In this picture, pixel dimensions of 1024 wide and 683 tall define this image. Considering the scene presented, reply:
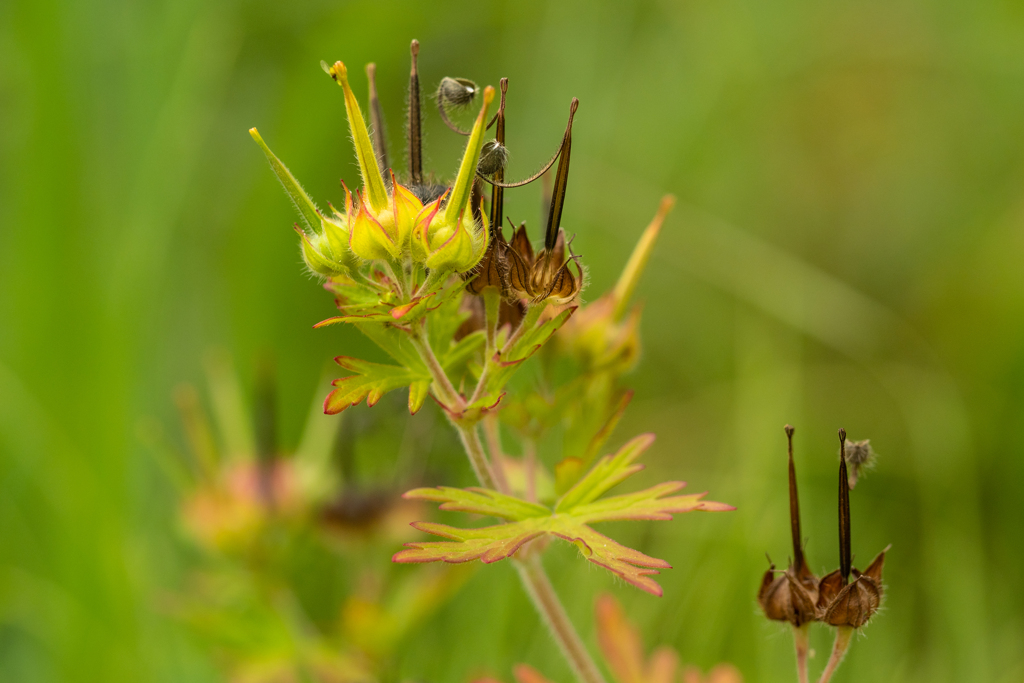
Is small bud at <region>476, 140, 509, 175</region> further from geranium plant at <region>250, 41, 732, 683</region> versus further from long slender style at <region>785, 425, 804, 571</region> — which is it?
long slender style at <region>785, 425, 804, 571</region>

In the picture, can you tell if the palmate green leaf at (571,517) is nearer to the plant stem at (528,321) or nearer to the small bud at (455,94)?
the plant stem at (528,321)

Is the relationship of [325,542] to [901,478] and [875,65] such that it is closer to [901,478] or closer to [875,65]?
[901,478]

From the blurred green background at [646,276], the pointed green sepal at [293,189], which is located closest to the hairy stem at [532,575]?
the pointed green sepal at [293,189]

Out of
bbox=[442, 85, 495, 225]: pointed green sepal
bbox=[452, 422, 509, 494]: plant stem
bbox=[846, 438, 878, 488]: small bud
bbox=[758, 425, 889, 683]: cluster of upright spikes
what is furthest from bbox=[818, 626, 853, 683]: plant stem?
bbox=[442, 85, 495, 225]: pointed green sepal

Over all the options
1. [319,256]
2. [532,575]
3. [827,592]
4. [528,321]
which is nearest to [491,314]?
[528,321]

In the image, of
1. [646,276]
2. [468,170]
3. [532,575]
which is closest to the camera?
[468,170]

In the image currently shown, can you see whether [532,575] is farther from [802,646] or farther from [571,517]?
[802,646]
